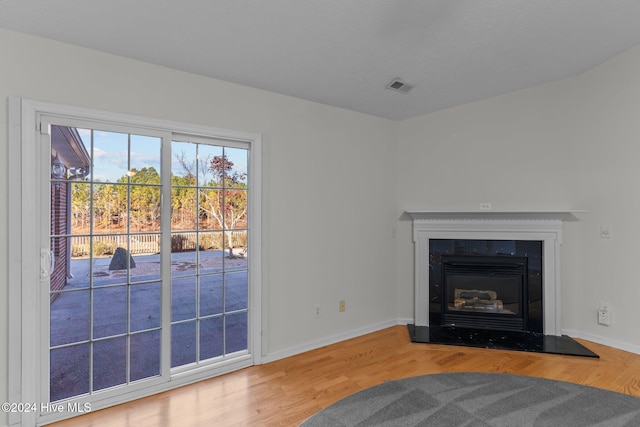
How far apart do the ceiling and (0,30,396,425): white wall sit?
0.45 ft

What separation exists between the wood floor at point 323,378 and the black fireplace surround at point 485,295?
1.01 feet

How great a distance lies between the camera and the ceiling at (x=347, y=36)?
204cm

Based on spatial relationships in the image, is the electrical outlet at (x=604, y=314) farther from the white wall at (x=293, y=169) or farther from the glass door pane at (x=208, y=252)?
the glass door pane at (x=208, y=252)

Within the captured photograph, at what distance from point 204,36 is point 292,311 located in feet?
7.98

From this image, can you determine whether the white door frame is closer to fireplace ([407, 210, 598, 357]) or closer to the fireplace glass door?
fireplace ([407, 210, 598, 357])

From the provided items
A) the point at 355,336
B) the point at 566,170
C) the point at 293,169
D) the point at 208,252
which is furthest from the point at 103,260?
the point at 566,170

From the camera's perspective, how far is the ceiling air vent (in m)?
3.16

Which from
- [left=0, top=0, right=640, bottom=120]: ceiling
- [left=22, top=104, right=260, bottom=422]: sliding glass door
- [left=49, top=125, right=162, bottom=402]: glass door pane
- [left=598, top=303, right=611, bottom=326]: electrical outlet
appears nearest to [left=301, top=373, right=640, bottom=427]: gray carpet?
[left=598, top=303, right=611, bottom=326]: electrical outlet

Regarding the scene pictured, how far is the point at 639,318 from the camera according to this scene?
311 cm

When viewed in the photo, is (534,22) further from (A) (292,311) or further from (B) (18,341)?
(B) (18,341)

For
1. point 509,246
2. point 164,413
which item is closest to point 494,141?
point 509,246

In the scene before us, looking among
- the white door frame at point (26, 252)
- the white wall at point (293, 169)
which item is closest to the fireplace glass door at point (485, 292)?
the white wall at point (293, 169)

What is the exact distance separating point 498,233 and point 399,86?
1.94 metres

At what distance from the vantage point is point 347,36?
7.85ft
